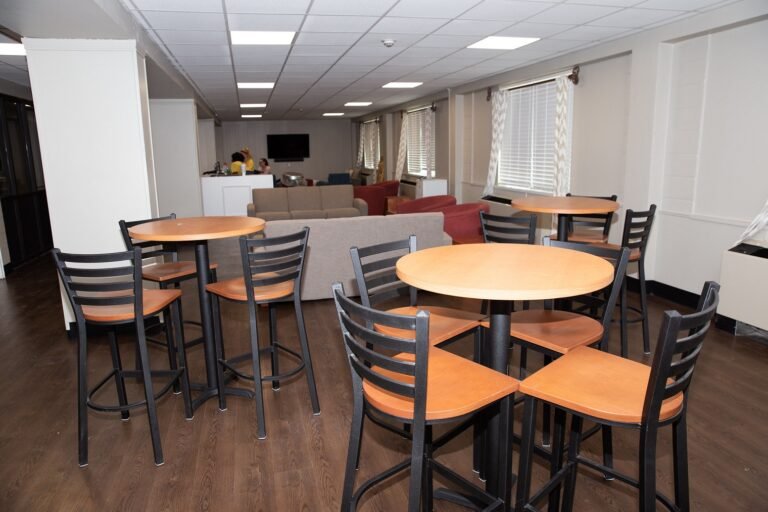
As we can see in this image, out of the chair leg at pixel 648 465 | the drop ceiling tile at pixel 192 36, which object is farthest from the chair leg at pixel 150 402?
the drop ceiling tile at pixel 192 36

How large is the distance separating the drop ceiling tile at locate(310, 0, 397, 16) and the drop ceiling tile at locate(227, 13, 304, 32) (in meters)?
0.29

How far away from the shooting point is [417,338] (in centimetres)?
149

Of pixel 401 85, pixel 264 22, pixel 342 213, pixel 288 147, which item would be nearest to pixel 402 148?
pixel 401 85

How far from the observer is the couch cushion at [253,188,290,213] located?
8.40 metres

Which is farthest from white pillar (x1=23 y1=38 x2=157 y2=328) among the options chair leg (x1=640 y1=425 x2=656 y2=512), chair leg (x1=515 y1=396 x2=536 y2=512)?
chair leg (x1=640 y1=425 x2=656 y2=512)

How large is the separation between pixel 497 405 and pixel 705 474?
1165mm

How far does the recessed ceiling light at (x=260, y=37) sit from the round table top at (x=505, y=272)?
3071mm

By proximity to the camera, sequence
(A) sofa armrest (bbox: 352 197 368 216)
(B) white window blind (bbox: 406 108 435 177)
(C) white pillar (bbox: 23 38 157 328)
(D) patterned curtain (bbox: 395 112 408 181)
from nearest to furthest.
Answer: (C) white pillar (bbox: 23 38 157 328), (A) sofa armrest (bbox: 352 197 368 216), (B) white window blind (bbox: 406 108 435 177), (D) patterned curtain (bbox: 395 112 408 181)

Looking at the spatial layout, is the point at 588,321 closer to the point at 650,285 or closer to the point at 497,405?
the point at 497,405

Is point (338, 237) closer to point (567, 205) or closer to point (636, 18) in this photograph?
point (567, 205)

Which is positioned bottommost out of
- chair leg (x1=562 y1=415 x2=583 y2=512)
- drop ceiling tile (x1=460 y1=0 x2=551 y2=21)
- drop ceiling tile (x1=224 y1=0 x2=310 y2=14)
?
chair leg (x1=562 y1=415 x2=583 y2=512)

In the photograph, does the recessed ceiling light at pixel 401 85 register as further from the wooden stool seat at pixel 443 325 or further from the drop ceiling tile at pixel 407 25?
the wooden stool seat at pixel 443 325

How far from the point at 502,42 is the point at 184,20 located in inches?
116

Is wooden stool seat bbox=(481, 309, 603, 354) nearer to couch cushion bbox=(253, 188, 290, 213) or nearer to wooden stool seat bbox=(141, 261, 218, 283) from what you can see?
wooden stool seat bbox=(141, 261, 218, 283)
